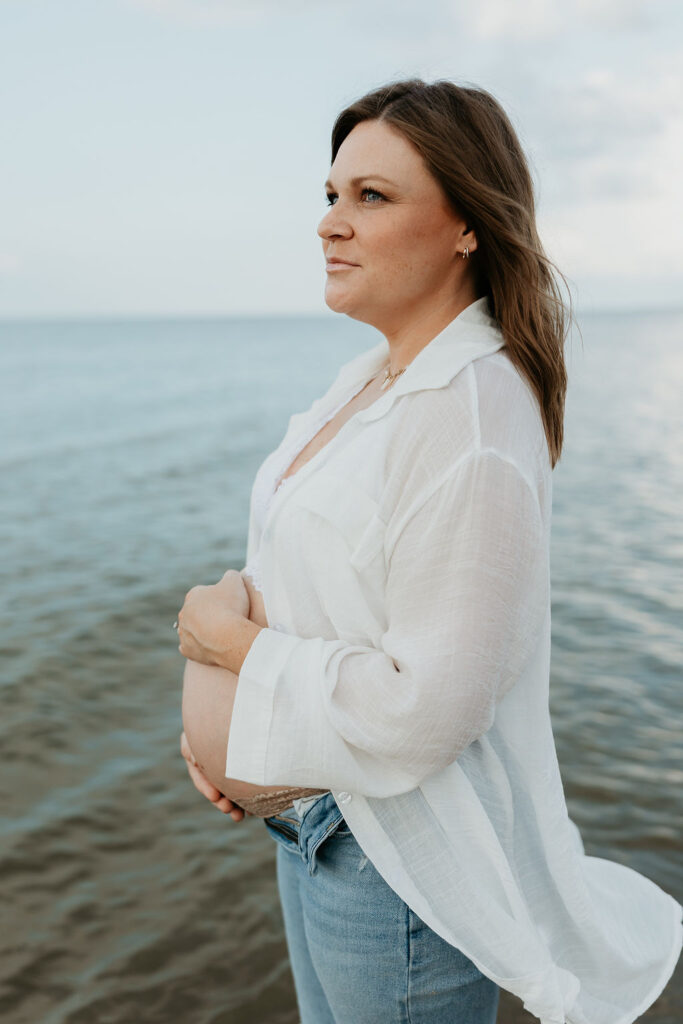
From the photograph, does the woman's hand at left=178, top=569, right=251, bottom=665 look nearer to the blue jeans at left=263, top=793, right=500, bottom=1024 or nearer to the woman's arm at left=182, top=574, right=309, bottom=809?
the woman's arm at left=182, top=574, right=309, bottom=809

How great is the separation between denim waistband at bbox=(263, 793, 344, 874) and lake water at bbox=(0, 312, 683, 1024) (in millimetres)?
888

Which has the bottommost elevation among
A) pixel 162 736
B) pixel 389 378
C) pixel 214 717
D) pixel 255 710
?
pixel 162 736

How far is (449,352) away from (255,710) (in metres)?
0.65

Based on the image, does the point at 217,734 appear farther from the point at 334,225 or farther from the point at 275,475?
the point at 334,225

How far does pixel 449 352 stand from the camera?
1.52 metres

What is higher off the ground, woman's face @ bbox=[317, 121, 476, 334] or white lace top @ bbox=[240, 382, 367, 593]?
woman's face @ bbox=[317, 121, 476, 334]

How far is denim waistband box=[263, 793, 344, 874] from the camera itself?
1592 mm

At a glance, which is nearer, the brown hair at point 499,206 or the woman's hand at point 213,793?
the brown hair at point 499,206

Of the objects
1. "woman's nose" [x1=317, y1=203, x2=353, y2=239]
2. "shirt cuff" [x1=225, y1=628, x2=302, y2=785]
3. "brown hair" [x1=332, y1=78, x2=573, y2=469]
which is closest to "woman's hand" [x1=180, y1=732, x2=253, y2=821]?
"shirt cuff" [x1=225, y1=628, x2=302, y2=785]

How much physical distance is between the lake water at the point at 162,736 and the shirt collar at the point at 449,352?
162 millimetres

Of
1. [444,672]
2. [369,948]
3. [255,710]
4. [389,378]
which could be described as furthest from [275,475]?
[369,948]

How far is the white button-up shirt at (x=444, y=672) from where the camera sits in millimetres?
1360

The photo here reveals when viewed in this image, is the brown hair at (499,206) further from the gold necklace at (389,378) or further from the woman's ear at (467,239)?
the gold necklace at (389,378)

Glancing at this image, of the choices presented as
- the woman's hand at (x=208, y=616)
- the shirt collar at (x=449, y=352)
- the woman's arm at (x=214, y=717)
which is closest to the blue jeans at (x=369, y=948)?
the woman's arm at (x=214, y=717)
